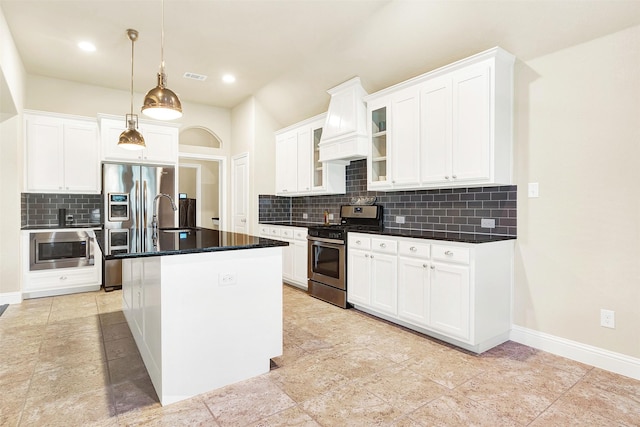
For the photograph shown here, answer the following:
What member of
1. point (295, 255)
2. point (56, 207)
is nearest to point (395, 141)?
point (295, 255)

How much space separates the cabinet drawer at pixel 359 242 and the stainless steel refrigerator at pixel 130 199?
9.48ft

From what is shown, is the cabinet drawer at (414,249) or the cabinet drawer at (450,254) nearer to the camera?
the cabinet drawer at (450,254)

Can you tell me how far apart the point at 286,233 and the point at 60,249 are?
2999mm

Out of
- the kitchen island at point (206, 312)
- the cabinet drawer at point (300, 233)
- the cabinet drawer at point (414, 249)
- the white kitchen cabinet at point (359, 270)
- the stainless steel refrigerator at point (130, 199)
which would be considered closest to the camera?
the kitchen island at point (206, 312)

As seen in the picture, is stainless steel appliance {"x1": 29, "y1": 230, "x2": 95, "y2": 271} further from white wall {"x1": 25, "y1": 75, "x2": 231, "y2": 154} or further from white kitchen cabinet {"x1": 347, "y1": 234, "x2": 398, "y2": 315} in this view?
white kitchen cabinet {"x1": 347, "y1": 234, "x2": 398, "y2": 315}

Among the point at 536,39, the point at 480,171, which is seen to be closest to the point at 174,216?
the point at 480,171

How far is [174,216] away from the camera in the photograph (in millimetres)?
5422

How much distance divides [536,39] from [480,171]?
3.60ft

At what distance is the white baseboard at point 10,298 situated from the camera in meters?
4.20

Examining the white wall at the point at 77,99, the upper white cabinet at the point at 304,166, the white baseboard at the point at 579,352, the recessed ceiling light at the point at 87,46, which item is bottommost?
the white baseboard at the point at 579,352

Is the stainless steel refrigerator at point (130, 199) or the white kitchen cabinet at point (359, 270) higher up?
the stainless steel refrigerator at point (130, 199)

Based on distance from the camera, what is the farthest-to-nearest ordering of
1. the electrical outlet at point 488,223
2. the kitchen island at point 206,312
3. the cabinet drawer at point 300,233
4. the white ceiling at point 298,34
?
the cabinet drawer at point 300,233, the electrical outlet at point 488,223, the white ceiling at point 298,34, the kitchen island at point 206,312

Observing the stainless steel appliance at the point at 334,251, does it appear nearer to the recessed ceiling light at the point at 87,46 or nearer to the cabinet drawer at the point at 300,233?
the cabinet drawer at the point at 300,233

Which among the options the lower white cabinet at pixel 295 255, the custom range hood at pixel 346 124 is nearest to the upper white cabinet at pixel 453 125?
the custom range hood at pixel 346 124
